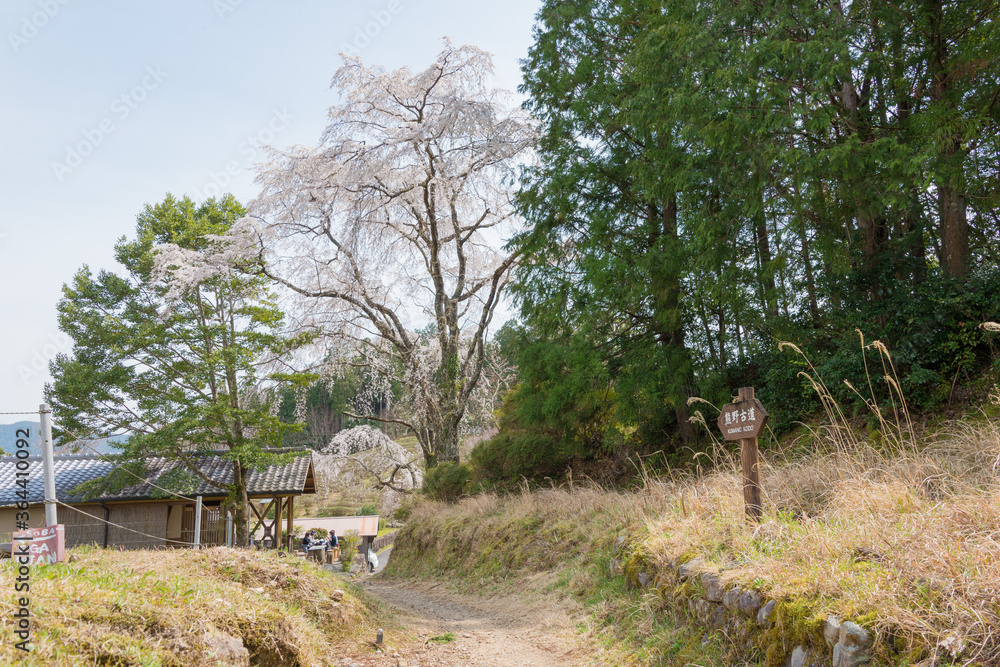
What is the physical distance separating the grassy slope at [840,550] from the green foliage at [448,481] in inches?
277

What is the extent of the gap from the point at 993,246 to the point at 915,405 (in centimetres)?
420

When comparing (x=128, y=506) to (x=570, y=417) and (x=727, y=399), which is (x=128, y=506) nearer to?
(x=570, y=417)

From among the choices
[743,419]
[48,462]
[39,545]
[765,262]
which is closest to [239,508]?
[48,462]

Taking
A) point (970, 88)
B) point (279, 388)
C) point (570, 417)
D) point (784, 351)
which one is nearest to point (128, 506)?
point (279, 388)

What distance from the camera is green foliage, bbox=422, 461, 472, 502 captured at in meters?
15.1

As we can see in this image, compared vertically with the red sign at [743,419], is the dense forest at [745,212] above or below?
above

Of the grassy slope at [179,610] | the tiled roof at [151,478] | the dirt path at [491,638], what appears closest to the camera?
the grassy slope at [179,610]

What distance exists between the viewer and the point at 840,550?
11.9ft

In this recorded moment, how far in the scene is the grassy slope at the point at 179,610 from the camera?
3.12 metres

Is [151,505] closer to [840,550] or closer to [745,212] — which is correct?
[745,212]

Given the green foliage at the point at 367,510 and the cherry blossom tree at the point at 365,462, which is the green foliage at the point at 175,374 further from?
the green foliage at the point at 367,510

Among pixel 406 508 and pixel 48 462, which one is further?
pixel 406 508

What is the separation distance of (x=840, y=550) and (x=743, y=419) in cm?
149

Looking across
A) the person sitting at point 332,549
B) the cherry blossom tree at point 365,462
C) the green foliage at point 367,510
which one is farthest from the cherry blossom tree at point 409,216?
the green foliage at point 367,510
